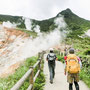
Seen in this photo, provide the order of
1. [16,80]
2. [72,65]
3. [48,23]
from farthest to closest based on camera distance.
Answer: [48,23] < [16,80] < [72,65]

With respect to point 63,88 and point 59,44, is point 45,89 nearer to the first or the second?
point 63,88

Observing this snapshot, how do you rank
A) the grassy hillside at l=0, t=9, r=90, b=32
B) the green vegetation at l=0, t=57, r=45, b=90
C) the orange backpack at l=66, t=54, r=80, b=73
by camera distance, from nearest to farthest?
the orange backpack at l=66, t=54, r=80, b=73 < the green vegetation at l=0, t=57, r=45, b=90 < the grassy hillside at l=0, t=9, r=90, b=32

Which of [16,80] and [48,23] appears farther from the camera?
[48,23]

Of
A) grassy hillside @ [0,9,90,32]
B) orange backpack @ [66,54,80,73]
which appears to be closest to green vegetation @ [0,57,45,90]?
orange backpack @ [66,54,80,73]

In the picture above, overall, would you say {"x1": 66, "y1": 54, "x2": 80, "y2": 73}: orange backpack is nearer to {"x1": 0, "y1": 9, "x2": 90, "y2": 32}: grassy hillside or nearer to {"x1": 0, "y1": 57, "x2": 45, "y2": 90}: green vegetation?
{"x1": 0, "y1": 57, "x2": 45, "y2": 90}: green vegetation

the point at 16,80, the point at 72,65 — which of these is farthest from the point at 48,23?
the point at 72,65

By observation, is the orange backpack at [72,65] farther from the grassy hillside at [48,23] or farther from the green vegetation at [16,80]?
the grassy hillside at [48,23]

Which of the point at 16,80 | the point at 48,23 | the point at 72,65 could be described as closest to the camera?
the point at 72,65

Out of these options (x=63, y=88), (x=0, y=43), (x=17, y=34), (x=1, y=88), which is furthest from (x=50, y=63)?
(x=17, y=34)

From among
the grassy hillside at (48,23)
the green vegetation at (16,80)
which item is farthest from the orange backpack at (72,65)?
the grassy hillside at (48,23)

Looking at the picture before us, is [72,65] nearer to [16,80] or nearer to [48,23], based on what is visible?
[16,80]

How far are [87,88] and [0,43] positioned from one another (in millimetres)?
37492

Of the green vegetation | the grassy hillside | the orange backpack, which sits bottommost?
the green vegetation

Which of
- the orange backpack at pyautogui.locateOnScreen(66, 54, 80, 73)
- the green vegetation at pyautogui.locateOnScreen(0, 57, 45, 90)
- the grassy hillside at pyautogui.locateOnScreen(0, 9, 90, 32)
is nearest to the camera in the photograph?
the orange backpack at pyautogui.locateOnScreen(66, 54, 80, 73)
